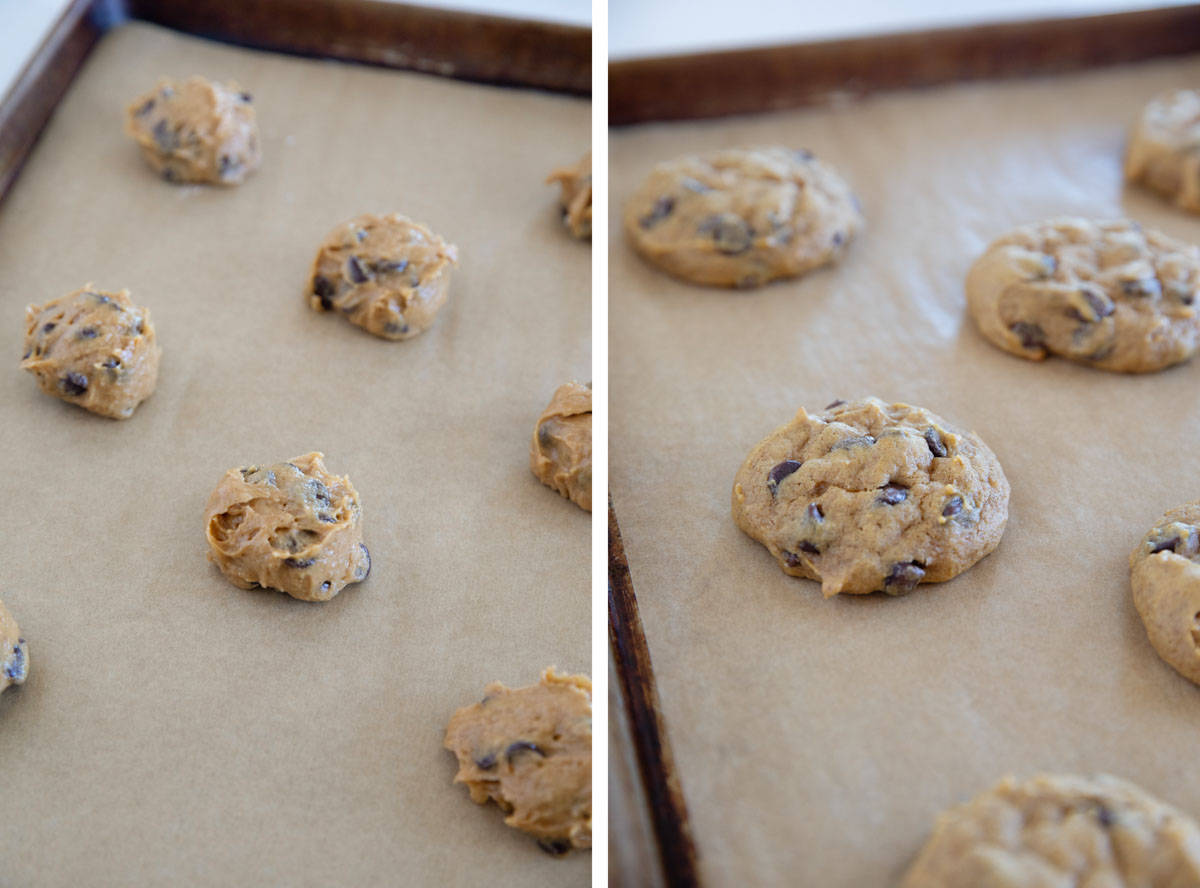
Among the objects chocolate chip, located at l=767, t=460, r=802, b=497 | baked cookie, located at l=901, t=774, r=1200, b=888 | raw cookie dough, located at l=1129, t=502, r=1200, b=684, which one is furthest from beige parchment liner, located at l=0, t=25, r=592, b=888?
raw cookie dough, located at l=1129, t=502, r=1200, b=684

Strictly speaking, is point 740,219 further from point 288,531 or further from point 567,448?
point 288,531

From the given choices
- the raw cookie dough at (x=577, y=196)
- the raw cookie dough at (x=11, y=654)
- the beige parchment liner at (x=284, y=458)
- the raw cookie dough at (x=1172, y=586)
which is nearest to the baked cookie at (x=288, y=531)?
the beige parchment liner at (x=284, y=458)

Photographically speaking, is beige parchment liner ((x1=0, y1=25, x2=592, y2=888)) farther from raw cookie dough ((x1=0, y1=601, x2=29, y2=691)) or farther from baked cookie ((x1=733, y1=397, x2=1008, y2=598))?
baked cookie ((x1=733, y1=397, x2=1008, y2=598))

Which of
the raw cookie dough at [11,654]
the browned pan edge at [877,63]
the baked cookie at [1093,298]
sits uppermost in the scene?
the browned pan edge at [877,63]

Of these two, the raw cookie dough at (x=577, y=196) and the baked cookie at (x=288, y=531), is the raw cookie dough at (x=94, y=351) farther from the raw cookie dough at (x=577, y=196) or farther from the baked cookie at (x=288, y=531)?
the raw cookie dough at (x=577, y=196)

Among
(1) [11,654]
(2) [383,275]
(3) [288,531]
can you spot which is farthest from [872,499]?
(1) [11,654]

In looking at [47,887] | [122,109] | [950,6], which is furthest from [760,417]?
[122,109]
